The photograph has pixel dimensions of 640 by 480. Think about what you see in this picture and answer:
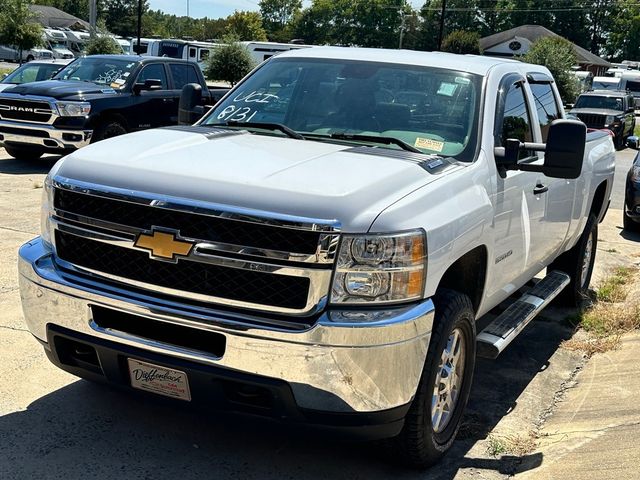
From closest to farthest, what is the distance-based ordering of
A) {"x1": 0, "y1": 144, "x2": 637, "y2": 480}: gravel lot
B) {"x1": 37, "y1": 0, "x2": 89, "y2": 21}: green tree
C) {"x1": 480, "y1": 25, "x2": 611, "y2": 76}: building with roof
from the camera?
{"x1": 0, "y1": 144, "x2": 637, "y2": 480}: gravel lot
{"x1": 480, "y1": 25, "x2": 611, "y2": 76}: building with roof
{"x1": 37, "y1": 0, "x2": 89, "y2": 21}: green tree

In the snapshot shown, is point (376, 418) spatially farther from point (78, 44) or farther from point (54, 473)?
point (78, 44)

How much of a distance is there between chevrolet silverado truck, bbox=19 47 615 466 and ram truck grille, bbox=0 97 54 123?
8.60 meters

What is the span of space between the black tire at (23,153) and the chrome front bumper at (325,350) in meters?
10.4

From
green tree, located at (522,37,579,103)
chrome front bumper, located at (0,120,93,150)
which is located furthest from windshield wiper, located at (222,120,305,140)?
green tree, located at (522,37,579,103)

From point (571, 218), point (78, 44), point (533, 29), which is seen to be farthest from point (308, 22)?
point (571, 218)

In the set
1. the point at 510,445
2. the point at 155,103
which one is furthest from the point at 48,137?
the point at 510,445

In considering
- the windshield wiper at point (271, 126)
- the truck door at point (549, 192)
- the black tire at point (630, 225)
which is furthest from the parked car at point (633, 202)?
the windshield wiper at point (271, 126)

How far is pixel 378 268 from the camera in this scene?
3141 mm

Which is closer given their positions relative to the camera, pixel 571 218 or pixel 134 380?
pixel 134 380

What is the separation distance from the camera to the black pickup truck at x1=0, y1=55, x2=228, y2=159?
1205cm

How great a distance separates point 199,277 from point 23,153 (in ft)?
36.3

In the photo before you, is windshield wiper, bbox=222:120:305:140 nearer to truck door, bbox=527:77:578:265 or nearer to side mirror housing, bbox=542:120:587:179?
side mirror housing, bbox=542:120:587:179

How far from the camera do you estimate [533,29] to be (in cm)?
8600

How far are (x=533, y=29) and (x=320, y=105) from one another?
8765cm
